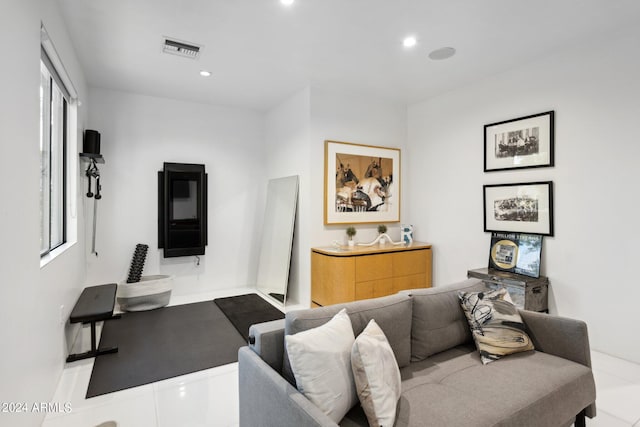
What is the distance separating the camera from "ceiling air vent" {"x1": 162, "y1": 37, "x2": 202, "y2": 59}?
10.3 feet

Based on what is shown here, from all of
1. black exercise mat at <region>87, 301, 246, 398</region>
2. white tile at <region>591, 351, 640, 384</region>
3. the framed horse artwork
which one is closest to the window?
black exercise mat at <region>87, 301, 246, 398</region>

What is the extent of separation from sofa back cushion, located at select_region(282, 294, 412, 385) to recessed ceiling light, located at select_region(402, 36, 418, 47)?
2.33m

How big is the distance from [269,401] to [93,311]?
7.15 feet

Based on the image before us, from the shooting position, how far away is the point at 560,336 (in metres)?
2.03

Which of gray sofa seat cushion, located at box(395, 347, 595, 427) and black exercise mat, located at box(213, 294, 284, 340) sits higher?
gray sofa seat cushion, located at box(395, 347, 595, 427)

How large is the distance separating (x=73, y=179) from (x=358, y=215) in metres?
3.23

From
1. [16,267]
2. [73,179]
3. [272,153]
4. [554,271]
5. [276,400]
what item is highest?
[272,153]

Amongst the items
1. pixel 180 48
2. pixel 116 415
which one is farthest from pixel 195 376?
pixel 180 48

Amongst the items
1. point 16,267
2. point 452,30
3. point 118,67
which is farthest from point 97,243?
point 452,30

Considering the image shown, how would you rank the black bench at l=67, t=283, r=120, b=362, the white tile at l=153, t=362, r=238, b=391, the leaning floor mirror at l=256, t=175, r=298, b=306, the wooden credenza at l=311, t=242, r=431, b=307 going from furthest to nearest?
the leaning floor mirror at l=256, t=175, r=298, b=306
the wooden credenza at l=311, t=242, r=431, b=307
the black bench at l=67, t=283, r=120, b=362
the white tile at l=153, t=362, r=238, b=391

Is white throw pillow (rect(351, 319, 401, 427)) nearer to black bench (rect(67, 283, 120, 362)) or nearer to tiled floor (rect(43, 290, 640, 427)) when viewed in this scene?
tiled floor (rect(43, 290, 640, 427))

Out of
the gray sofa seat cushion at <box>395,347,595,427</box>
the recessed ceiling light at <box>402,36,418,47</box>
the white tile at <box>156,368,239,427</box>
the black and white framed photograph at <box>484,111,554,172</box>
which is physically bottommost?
Answer: the white tile at <box>156,368,239,427</box>

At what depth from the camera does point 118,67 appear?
3693 millimetres

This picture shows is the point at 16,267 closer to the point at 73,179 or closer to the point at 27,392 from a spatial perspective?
the point at 27,392
